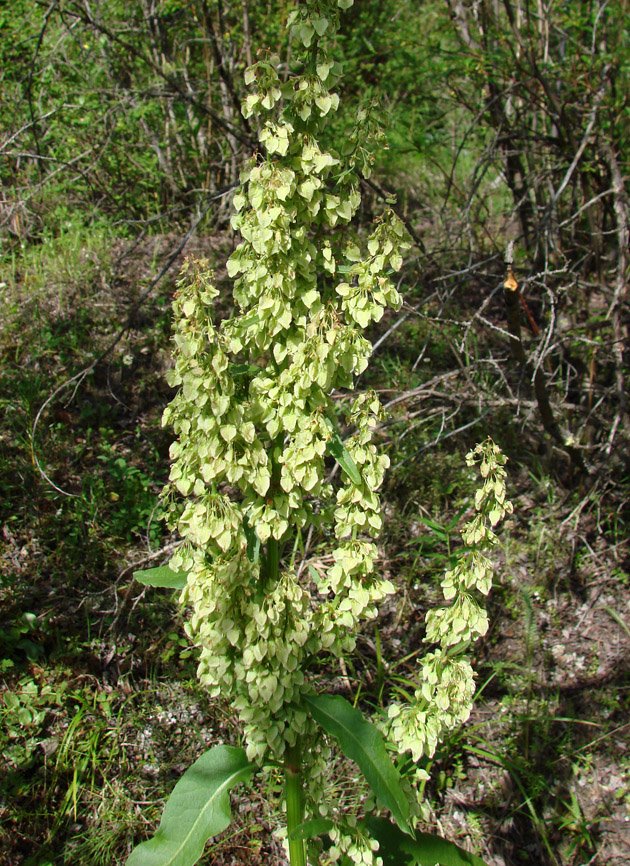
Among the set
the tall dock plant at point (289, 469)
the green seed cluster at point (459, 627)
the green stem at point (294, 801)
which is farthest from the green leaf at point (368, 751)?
the green stem at point (294, 801)

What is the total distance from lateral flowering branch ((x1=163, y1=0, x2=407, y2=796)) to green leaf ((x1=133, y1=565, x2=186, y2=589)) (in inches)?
6.1

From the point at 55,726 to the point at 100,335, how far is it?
239 centimetres

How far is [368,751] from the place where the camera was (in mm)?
1717

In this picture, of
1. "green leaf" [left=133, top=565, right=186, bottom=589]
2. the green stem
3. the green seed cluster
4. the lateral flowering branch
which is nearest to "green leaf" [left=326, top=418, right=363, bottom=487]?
the lateral flowering branch

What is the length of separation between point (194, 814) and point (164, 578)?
622 mm

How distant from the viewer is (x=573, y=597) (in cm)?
349

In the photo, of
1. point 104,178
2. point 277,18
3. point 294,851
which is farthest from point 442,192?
point 294,851

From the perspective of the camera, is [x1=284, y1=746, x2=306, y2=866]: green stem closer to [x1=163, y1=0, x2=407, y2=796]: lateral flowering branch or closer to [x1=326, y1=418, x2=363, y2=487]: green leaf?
[x1=163, y1=0, x2=407, y2=796]: lateral flowering branch

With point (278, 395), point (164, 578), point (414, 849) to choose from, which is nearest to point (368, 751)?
point (414, 849)

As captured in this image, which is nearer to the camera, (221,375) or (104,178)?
(221,375)

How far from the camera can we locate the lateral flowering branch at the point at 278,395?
4.67 feet

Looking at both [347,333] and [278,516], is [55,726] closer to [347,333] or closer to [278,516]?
[278,516]

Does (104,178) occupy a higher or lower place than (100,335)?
higher

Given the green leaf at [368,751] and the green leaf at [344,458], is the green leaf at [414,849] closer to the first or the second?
the green leaf at [368,751]
